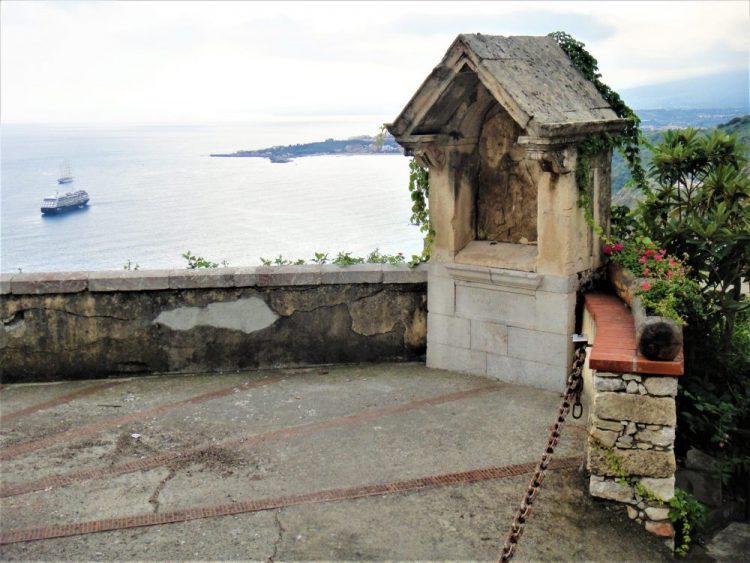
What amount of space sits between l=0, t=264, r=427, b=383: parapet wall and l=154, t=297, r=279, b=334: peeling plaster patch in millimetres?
12

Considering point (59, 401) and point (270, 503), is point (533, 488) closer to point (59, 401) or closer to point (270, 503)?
point (270, 503)

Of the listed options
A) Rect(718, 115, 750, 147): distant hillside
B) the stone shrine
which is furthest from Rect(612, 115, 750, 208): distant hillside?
the stone shrine

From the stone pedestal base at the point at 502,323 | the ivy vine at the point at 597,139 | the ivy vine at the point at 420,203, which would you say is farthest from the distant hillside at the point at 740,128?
the ivy vine at the point at 420,203

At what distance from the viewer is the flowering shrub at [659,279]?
6207 mm

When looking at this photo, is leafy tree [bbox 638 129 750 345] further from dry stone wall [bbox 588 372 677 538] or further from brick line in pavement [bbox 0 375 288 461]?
brick line in pavement [bbox 0 375 288 461]

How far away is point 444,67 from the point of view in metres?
7.62

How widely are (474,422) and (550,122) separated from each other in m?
2.90

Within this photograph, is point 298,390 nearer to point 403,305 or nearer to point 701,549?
point 403,305

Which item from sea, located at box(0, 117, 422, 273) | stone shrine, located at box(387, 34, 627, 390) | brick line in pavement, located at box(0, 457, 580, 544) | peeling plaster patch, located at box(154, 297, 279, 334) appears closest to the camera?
brick line in pavement, located at box(0, 457, 580, 544)

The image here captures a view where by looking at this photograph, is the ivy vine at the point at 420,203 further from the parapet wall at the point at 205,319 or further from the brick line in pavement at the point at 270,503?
the brick line in pavement at the point at 270,503

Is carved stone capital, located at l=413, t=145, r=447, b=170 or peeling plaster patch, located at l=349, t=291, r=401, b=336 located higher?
carved stone capital, located at l=413, t=145, r=447, b=170

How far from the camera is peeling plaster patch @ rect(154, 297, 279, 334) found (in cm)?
886

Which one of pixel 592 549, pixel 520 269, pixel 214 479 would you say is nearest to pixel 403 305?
pixel 520 269

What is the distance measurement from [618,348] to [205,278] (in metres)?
4.91
